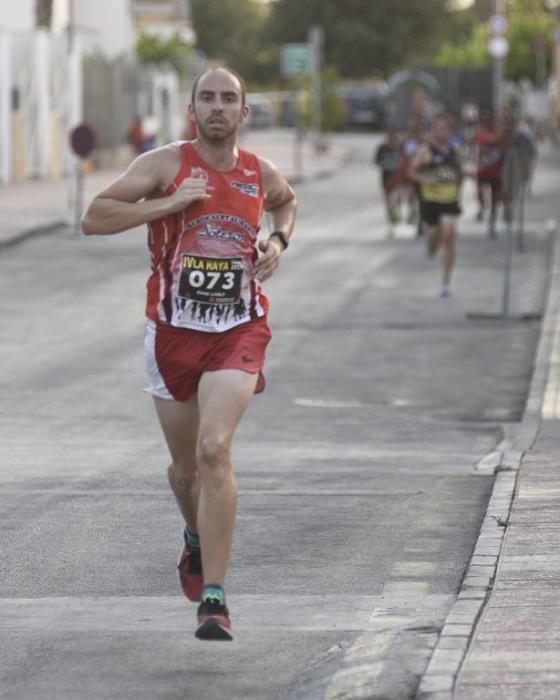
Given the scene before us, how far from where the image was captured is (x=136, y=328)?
20.5 metres

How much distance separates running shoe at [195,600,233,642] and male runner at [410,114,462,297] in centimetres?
1731

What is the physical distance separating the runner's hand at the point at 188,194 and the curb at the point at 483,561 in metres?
1.60

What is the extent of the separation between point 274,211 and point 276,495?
303cm

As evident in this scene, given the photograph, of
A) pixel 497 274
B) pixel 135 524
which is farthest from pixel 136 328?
pixel 135 524

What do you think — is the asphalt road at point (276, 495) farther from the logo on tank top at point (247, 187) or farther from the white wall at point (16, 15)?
the white wall at point (16, 15)

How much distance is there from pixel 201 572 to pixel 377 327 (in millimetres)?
13484

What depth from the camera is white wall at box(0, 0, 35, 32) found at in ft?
183

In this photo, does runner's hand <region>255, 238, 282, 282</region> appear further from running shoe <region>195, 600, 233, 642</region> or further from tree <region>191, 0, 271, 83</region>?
tree <region>191, 0, 271, 83</region>

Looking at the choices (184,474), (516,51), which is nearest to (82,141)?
(184,474)

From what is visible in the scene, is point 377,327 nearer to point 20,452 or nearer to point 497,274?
point 497,274

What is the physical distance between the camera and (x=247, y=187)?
7.46 metres

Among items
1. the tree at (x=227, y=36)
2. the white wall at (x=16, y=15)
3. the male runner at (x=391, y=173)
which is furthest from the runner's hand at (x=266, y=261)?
the tree at (x=227, y=36)

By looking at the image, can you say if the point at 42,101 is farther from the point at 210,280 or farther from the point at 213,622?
the point at 213,622

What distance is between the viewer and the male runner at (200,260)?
288 inches
